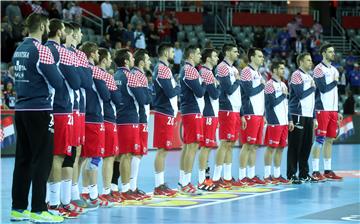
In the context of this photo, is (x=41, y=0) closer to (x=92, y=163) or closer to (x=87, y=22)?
(x=87, y=22)

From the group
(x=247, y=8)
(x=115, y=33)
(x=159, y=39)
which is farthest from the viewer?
(x=247, y=8)

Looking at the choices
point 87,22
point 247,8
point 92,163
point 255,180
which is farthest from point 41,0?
point 92,163

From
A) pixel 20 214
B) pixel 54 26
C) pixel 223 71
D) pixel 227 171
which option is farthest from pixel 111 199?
pixel 223 71

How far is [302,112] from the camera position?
1562cm

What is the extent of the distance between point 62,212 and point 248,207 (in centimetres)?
277

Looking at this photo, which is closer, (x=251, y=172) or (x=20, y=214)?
(x=20, y=214)

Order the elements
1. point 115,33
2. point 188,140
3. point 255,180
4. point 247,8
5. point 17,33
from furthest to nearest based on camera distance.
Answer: point 247,8, point 115,33, point 17,33, point 255,180, point 188,140

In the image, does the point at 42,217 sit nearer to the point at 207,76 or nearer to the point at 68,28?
the point at 68,28

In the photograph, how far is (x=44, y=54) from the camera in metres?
10.1

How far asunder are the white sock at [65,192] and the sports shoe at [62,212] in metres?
0.10

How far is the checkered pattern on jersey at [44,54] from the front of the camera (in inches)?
397

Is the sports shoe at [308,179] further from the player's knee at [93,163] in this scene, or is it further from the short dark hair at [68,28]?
the short dark hair at [68,28]

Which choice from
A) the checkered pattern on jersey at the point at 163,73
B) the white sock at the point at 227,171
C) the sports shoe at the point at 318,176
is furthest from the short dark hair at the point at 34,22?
the sports shoe at the point at 318,176

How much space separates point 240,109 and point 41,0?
43.5 feet
